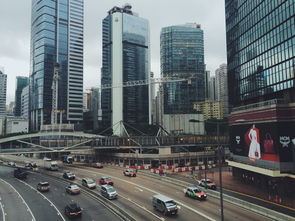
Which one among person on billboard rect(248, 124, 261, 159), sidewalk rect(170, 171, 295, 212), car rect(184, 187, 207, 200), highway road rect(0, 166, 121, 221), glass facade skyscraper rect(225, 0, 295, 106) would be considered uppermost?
glass facade skyscraper rect(225, 0, 295, 106)

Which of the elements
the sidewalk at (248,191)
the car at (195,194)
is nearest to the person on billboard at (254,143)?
the sidewalk at (248,191)

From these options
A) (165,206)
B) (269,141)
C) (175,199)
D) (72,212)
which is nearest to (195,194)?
(175,199)

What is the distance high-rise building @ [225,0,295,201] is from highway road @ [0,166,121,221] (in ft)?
77.6

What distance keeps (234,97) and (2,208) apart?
56798 millimetres

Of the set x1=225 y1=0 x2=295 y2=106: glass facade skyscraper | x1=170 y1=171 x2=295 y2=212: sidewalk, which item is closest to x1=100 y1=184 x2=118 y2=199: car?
x1=170 y1=171 x2=295 y2=212: sidewalk

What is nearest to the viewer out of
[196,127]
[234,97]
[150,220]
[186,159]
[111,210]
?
[150,220]

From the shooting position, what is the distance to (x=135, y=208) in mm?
32438

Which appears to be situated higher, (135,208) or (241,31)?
(241,31)

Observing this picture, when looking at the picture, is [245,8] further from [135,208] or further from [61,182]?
[61,182]

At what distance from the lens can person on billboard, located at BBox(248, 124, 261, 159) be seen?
46.2 m

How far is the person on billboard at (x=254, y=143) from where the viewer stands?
46219mm

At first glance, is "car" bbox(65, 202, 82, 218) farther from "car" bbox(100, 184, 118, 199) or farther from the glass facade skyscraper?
the glass facade skyscraper

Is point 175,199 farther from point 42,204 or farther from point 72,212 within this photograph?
point 42,204

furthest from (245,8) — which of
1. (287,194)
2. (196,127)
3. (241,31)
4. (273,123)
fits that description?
(196,127)
